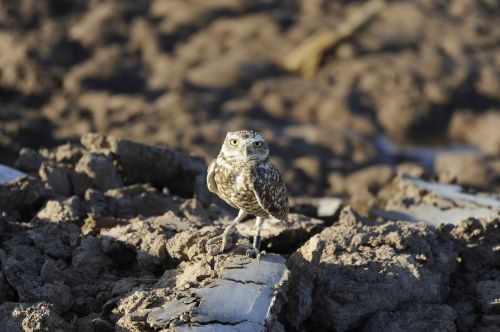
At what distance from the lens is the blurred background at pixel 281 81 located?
14.8m

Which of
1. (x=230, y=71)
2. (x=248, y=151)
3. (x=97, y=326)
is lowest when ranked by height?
(x=230, y=71)

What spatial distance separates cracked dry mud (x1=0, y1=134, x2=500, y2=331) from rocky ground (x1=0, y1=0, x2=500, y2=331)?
0.6 inches

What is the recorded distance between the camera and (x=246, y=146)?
5.50m

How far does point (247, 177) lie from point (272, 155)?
8788mm

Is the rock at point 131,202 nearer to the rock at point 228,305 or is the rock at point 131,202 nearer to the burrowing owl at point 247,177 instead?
the burrowing owl at point 247,177

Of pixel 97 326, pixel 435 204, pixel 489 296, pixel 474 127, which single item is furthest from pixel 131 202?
pixel 474 127

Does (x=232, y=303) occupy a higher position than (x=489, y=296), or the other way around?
(x=232, y=303)

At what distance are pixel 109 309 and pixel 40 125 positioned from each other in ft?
33.2

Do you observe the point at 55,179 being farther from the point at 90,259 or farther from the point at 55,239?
the point at 90,259

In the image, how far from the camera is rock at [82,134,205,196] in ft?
26.8

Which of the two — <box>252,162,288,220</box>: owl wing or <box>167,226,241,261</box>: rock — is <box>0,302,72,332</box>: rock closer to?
<box>167,226,241,261</box>: rock

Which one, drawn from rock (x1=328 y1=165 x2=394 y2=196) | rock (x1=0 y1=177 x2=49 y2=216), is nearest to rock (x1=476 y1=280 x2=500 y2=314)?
rock (x1=0 y1=177 x2=49 y2=216)

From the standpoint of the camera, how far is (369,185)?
13461 mm

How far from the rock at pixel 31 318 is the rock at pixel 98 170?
2894 millimetres
